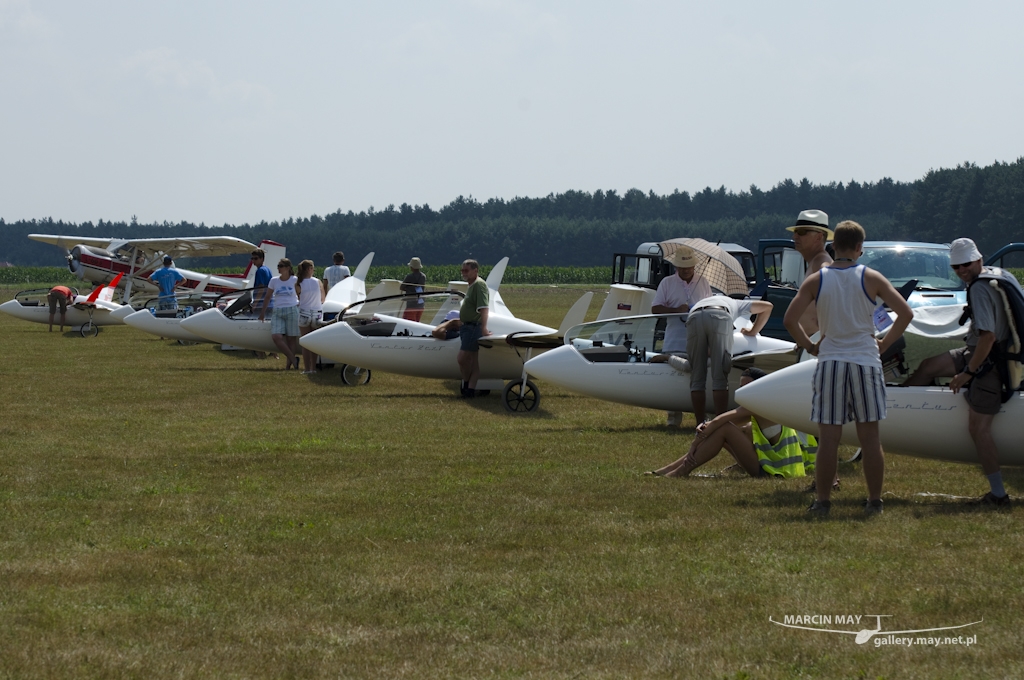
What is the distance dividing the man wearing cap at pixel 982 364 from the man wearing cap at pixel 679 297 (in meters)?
3.75

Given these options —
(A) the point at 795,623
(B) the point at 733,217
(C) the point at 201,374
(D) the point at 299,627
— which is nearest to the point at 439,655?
(D) the point at 299,627

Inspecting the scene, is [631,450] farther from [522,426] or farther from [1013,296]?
[1013,296]

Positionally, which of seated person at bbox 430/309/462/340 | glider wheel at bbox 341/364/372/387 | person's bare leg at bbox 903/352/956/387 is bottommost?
glider wheel at bbox 341/364/372/387

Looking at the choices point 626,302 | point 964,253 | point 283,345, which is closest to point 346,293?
point 283,345

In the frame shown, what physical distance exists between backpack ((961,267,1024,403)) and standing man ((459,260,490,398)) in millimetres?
7097

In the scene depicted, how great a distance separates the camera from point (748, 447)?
7.30m

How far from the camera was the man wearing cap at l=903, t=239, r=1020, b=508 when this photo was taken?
19.8ft

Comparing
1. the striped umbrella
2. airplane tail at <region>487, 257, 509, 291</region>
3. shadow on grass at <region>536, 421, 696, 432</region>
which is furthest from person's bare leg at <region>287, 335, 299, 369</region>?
shadow on grass at <region>536, 421, 696, 432</region>

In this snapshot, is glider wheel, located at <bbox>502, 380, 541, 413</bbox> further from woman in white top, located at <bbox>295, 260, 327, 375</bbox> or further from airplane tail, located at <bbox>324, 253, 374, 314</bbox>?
airplane tail, located at <bbox>324, 253, 374, 314</bbox>

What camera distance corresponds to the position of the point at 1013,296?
6055 mm

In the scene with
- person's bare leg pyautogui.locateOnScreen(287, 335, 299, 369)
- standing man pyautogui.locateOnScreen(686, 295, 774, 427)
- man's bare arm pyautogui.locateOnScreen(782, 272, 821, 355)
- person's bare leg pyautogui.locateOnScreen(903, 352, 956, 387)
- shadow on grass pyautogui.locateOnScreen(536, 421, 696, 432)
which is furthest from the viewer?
person's bare leg pyautogui.locateOnScreen(287, 335, 299, 369)

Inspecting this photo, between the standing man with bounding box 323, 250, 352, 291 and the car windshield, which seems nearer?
the car windshield

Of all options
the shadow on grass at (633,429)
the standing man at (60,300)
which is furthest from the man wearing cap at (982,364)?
the standing man at (60,300)

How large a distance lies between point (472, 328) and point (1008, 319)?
7.38 metres
